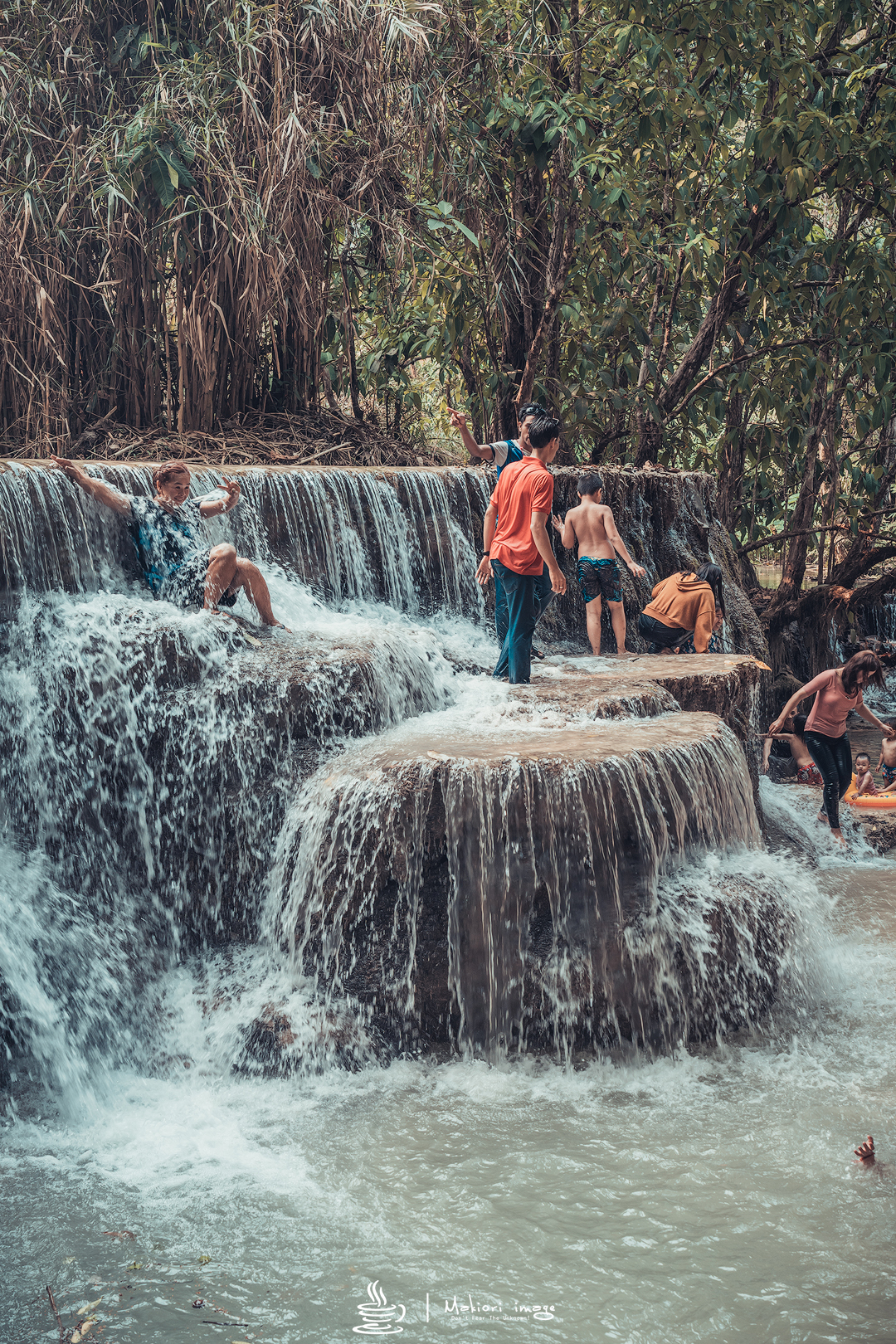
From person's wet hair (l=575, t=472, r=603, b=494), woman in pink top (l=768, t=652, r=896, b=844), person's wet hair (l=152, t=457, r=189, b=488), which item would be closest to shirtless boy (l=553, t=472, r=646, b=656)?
person's wet hair (l=575, t=472, r=603, b=494)

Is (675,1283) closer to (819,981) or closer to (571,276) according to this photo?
(819,981)

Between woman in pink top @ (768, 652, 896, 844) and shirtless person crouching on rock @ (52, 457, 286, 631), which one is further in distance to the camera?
woman in pink top @ (768, 652, 896, 844)

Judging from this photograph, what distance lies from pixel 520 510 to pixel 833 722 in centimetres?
310

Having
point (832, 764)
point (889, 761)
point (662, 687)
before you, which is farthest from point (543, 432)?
point (889, 761)

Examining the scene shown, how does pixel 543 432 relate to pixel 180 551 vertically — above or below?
above

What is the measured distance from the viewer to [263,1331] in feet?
9.76

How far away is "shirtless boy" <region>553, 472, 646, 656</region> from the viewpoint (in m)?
7.64

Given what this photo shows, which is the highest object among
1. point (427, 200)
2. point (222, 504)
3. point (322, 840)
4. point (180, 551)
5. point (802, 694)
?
point (427, 200)

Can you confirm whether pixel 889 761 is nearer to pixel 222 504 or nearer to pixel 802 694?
pixel 802 694

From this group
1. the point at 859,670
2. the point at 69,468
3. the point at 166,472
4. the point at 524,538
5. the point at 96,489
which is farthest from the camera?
the point at 859,670

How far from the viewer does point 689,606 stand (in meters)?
8.20

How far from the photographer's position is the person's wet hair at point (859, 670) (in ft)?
24.4

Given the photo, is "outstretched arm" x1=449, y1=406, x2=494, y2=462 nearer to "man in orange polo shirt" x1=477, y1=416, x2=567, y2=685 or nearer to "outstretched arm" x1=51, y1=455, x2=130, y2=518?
"man in orange polo shirt" x1=477, y1=416, x2=567, y2=685

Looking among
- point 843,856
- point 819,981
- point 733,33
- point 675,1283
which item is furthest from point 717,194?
point 675,1283
